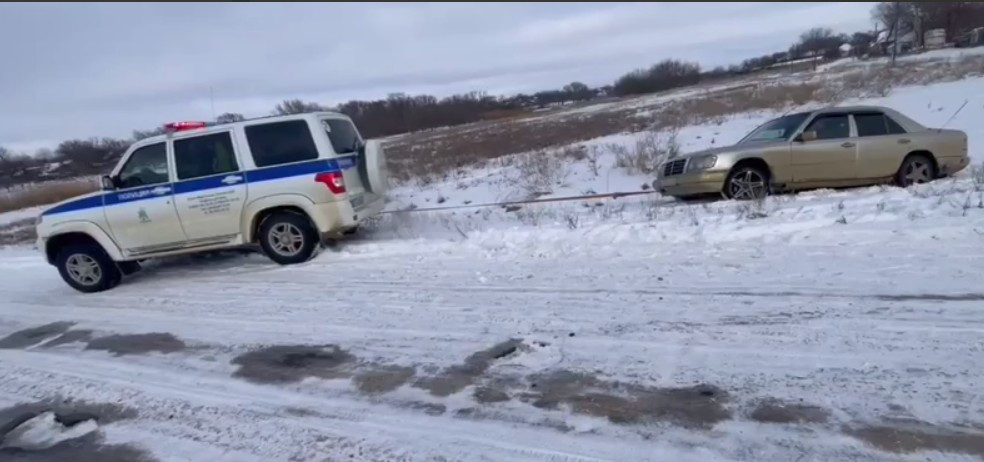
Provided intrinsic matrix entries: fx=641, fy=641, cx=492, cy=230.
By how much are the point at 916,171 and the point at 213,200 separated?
10.2 m

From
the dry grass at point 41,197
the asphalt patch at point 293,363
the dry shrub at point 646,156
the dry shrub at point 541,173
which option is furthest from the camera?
the dry grass at point 41,197

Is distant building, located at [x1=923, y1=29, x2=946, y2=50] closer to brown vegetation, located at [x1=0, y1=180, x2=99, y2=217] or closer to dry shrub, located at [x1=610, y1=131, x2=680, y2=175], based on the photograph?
dry shrub, located at [x1=610, y1=131, x2=680, y2=175]

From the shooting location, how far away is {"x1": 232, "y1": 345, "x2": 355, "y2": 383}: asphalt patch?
457cm

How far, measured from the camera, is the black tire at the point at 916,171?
9.81m

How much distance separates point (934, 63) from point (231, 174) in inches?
1025

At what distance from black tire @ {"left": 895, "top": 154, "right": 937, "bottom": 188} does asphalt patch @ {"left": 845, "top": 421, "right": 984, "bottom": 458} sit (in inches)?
313

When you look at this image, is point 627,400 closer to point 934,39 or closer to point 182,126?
point 182,126

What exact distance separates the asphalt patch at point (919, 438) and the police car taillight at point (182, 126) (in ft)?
25.6

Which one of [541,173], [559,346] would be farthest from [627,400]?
[541,173]

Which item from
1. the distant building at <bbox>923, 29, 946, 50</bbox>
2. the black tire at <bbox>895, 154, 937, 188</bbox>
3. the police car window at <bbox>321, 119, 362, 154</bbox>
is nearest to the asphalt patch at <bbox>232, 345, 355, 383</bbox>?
the police car window at <bbox>321, 119, 362, 154</bbox>

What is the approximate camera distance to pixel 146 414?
4.16 metres

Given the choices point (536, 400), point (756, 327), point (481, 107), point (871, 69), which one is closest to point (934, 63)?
point (871, 69)

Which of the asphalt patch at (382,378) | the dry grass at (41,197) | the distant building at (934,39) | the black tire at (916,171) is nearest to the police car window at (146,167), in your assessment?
the asphalt patch at (382,378)

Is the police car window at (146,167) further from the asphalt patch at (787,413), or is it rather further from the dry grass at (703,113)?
the dry grass at (703,113)
